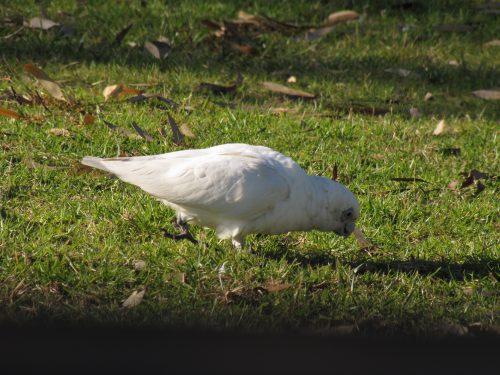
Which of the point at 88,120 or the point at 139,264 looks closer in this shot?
the point at 139,264

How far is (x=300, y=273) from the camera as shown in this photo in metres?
3.32

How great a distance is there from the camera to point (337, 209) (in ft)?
11.2

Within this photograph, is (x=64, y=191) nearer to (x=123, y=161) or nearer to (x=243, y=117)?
(x=123, y=161)

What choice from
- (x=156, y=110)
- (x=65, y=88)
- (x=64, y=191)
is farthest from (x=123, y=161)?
(x=65, y=88)

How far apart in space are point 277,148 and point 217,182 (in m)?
1.62

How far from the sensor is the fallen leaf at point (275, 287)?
318cm

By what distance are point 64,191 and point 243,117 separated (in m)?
1.61

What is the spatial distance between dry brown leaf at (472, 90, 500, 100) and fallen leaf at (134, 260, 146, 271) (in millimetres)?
3816

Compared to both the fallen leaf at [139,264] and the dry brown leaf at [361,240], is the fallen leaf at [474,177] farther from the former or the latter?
the fallen leaf at [139,264]

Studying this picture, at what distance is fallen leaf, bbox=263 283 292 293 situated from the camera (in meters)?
3.18

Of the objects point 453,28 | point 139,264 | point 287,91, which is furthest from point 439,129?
point 139,264

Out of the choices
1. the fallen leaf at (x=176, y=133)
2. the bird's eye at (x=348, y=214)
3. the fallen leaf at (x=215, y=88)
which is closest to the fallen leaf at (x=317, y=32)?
the fallen leaf at (x=215, y=88)

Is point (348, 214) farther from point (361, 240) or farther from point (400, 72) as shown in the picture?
point (400, 72)

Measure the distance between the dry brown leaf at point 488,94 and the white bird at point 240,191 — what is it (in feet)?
10.1
